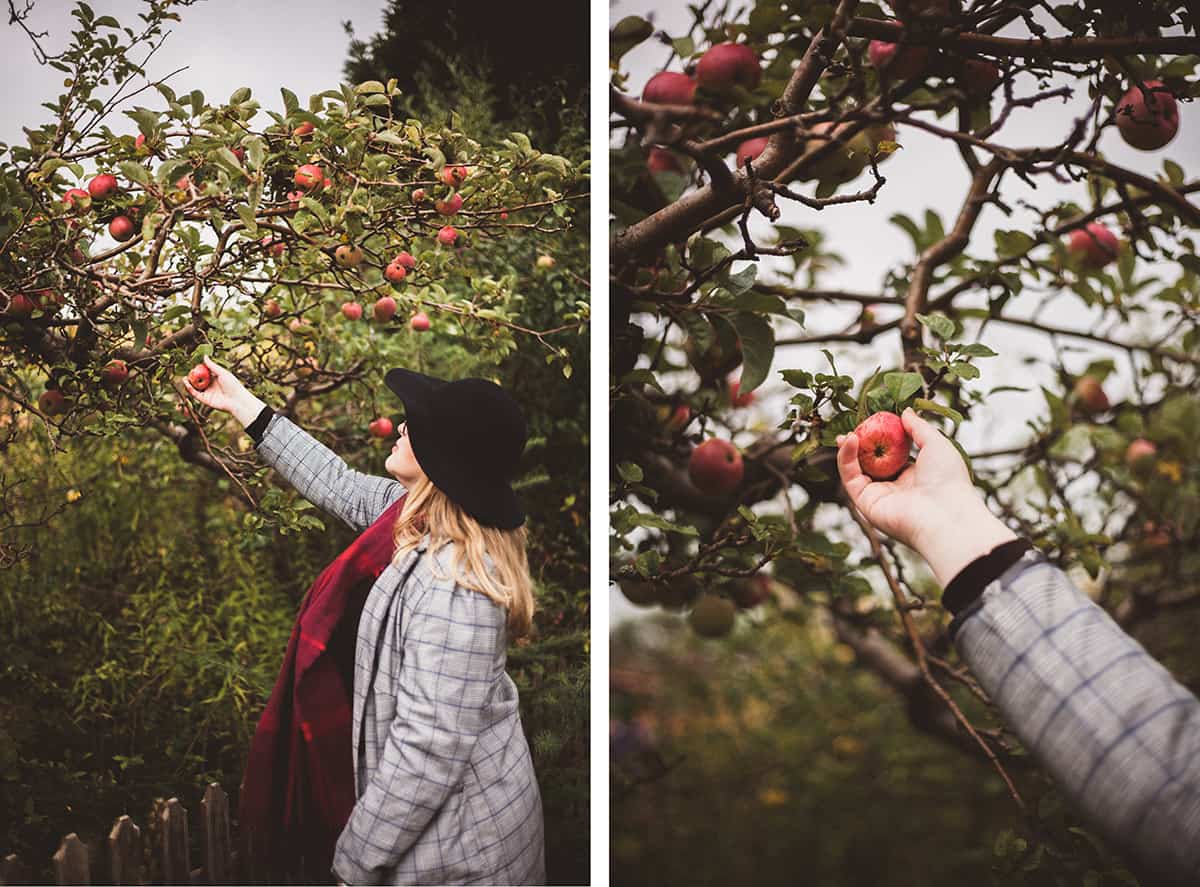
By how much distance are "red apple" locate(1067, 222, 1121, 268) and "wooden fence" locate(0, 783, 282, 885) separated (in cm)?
155

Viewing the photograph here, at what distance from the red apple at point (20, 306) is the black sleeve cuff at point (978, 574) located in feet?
3.87

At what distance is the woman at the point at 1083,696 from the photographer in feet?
1.92

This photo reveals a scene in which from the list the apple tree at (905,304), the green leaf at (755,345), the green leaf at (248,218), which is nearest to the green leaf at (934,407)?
the apple tree at (905,304)

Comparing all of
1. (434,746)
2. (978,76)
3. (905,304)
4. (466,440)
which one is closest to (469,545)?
(466,440)

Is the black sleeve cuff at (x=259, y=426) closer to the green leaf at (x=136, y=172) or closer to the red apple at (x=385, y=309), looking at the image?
the red apple at (x=385, y=309)

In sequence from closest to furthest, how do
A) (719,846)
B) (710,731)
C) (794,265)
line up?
(794,265) < (719,846) < (710,731)

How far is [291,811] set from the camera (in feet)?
3.30

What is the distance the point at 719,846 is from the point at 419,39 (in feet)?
5.45

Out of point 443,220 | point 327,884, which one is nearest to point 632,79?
point 443,220

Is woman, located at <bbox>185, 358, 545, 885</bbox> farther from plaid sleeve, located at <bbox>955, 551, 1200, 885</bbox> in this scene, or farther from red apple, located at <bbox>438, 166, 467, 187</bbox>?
plaid sleeve, located at <bbox>955, 551, 1200, 885</bbox>

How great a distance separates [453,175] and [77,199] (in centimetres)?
50

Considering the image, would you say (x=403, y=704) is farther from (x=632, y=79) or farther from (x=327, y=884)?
(x=632, y=79)

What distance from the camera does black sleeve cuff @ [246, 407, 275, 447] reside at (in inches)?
40.7

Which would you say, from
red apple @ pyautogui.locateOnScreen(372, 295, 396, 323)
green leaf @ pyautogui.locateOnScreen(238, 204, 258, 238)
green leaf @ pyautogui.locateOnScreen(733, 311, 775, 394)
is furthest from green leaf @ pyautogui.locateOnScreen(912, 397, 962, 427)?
green leaf @ pyautogui.locateOnScreen(238, 204, 258, 238)
